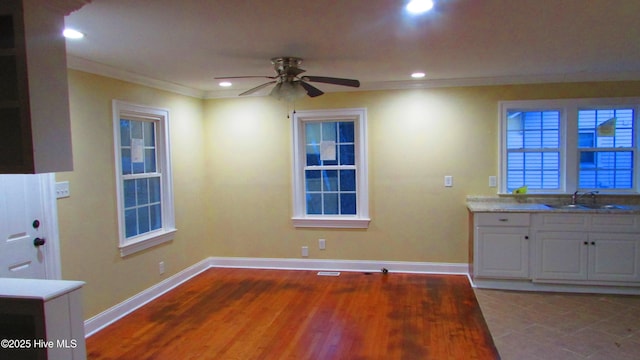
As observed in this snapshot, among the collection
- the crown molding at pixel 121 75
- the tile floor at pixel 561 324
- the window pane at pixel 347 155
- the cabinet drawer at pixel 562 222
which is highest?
the crown molding at pixel 121 75

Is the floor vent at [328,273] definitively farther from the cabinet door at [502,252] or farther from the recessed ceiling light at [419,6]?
the recessed ceiling light at [419,6]

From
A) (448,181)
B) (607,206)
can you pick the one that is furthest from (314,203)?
(607,206)

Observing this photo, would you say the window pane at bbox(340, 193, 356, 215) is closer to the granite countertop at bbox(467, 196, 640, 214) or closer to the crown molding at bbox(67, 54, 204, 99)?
the granite countertop at bbox(467, 196, 640, 214)

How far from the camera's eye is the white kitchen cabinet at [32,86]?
1.86 meters

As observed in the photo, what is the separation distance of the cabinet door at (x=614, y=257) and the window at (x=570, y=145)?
28.7 inches

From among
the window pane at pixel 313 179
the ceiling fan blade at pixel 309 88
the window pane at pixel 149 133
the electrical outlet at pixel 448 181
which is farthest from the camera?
the window pane at pixel 313 179

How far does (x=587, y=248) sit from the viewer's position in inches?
164

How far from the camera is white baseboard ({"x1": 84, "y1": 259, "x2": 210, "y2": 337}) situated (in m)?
3.54

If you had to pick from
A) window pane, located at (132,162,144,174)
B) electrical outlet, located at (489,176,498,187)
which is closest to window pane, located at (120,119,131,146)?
window pane, located at (132,162,144,174)

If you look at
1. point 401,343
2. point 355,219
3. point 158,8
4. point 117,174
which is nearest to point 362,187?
point 355,219

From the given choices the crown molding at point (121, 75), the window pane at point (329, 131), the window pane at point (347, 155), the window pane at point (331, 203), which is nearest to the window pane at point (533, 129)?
the window pane at point (347, 155)

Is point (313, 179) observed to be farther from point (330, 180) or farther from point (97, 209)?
point (97, 209)

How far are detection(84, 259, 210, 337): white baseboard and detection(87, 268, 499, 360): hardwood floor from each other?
82 millimetres

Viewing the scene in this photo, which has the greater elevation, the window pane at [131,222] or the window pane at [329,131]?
the window pane at [329,131]
